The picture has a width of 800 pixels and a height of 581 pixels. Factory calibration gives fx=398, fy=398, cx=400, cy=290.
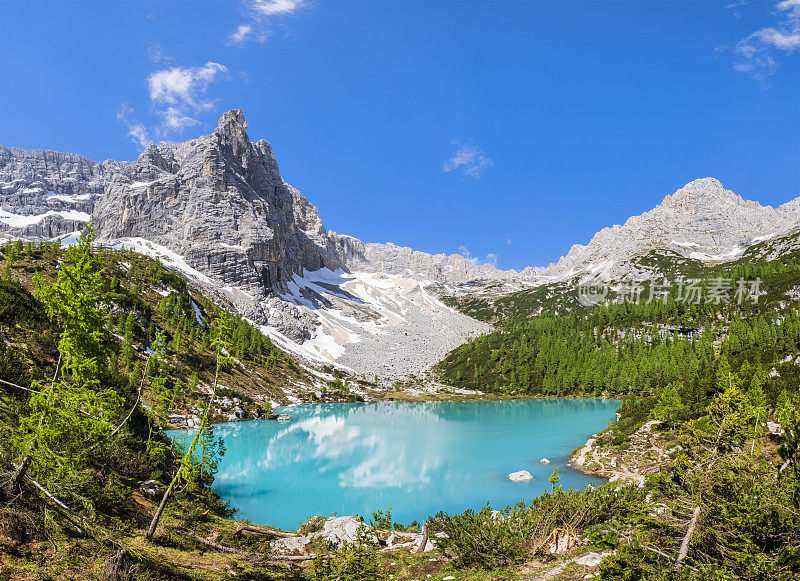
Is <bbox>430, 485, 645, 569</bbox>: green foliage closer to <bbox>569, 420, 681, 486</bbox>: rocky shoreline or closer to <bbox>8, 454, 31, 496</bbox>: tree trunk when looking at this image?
<bbox>8, 454, 31, 496</bbox>: tree trunk

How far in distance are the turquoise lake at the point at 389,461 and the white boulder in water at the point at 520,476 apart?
0.64 metres

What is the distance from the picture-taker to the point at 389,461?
45.4 metres

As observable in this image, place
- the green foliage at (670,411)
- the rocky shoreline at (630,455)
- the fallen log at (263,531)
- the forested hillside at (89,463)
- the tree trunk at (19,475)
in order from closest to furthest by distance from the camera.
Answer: the forested hillside at (89,463)
the tree trunk at (19,475)
the fallen log at (263,531)
the rocky shoreline at (630,455)
the green foliage at (670,411)

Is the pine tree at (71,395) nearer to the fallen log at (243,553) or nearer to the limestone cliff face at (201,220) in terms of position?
the fallen log at (243,553)

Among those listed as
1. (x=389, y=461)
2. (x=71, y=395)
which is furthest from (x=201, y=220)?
(x=71, y=395)

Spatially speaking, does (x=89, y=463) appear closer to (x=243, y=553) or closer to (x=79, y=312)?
(x=243, y=553)

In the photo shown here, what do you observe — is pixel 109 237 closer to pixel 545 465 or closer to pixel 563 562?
pixel 545 465

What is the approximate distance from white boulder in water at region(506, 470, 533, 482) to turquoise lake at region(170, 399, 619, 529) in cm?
64

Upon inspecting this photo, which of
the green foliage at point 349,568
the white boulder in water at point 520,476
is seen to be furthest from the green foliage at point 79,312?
the white boulder in water at point 520,476

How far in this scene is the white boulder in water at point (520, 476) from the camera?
35375 mm

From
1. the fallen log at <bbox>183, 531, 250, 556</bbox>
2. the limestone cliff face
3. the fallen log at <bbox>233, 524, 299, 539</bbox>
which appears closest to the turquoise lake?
the fallen log at <bbox>233, 524, 299, 539</bbox>

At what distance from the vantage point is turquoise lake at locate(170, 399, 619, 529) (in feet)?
102

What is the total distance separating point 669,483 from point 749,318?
14562 cm

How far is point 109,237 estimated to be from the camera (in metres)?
175
